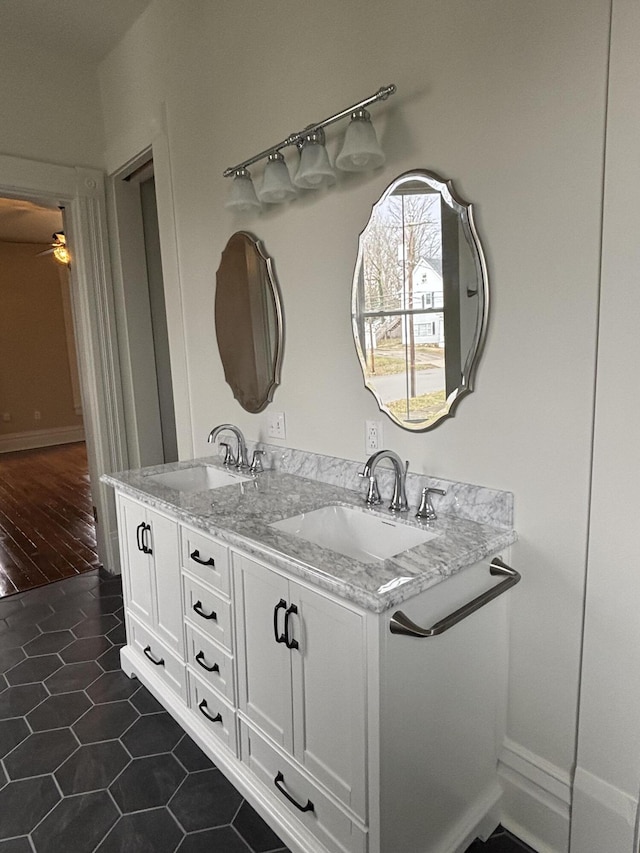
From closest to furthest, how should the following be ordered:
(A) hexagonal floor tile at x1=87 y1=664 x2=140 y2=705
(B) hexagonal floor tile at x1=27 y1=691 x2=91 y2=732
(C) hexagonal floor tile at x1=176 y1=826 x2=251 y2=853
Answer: (C) hexagonal floor tile at x1=176 y1=826 x2=251 y2=853
(B) hexagonal floor tile at x1=27 y1=691 x2=91 y2=732
(A) hexagonal floor tile at x1=87 y1=664 x2=140 y2=705

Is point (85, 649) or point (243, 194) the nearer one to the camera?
point (243, 194)

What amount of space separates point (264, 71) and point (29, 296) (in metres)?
6.73

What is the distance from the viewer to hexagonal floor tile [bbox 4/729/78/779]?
1945 mm

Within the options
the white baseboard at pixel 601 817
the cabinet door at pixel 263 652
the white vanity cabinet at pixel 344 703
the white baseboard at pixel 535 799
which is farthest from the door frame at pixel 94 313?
the white baseboard at pixel 601 817

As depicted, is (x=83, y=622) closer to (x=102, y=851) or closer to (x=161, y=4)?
(x=102, y=851)

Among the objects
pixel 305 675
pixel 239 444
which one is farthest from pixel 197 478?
pixel 305 675

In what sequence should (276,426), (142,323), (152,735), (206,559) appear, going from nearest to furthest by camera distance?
(206,559), (152,735), (276,426), (142,323)

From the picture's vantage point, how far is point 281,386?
2404 millimetres

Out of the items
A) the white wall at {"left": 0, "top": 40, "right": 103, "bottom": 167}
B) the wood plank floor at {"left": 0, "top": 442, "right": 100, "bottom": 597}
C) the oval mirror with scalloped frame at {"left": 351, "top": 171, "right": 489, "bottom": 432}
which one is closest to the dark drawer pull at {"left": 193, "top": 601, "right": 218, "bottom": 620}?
the oval mirror with scalloped frame at {"left": 351, "top": 171, "right": 489, "bottom": 432}

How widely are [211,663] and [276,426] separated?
98 centimetres

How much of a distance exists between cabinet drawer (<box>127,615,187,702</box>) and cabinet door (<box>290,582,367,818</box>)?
740mm

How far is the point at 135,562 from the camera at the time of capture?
93.7 inches

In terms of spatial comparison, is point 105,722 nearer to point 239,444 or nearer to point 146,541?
point 146,541

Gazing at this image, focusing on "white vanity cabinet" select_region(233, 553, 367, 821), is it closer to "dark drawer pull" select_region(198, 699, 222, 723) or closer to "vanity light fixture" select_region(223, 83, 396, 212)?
"dark drawer pull" select_region(198, 699, 222, 723)
